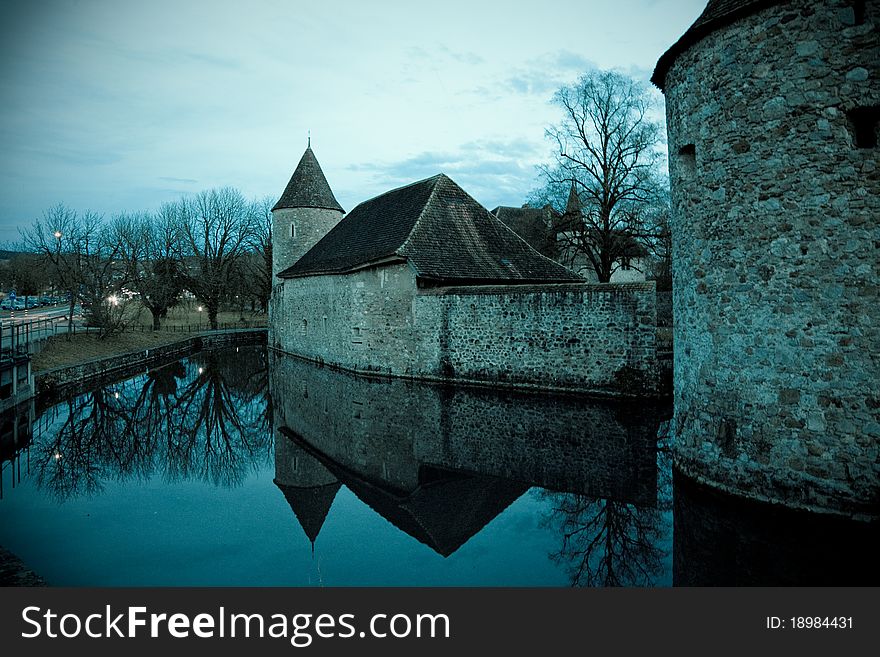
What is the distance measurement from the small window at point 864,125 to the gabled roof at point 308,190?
28.2 m

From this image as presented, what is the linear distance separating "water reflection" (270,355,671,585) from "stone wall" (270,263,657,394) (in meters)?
1.05

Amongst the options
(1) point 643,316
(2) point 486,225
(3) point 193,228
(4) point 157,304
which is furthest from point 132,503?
(3) point 193,228

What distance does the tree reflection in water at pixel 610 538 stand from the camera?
5148mm

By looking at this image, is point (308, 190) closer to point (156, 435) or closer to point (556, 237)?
point (556, 237)

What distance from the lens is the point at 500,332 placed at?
1470 centimetres

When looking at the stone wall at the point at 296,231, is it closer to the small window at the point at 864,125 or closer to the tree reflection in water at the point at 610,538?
the tree reflection in water at the point at 610,538

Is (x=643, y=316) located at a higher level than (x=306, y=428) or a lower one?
higher

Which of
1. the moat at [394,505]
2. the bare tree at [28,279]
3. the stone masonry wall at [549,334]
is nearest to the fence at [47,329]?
the moat at [394,505]

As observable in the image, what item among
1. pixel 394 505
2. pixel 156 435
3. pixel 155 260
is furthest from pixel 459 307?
pixel 155 260

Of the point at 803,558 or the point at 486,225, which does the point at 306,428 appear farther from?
the point at 486,225

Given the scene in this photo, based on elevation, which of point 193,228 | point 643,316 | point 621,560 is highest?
point 193,228

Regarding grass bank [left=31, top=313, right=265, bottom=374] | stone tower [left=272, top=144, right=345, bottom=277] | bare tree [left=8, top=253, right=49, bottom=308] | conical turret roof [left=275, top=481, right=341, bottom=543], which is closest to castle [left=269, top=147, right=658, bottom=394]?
conical turret roof [left=275, top=481, right=341, bottom=543]

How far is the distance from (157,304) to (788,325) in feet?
124

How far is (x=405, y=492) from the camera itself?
7.52m
